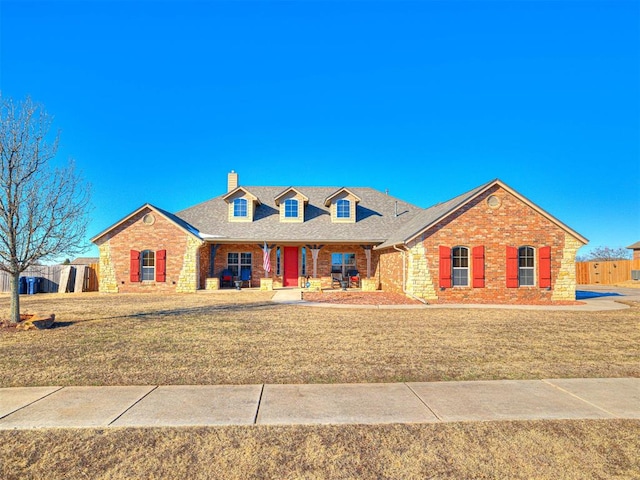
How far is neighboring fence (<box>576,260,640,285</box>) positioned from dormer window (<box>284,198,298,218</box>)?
88.3 feet

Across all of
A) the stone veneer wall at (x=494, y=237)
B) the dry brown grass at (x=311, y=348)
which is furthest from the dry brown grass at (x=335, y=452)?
the stone veneer wall at (x=494, y=237)

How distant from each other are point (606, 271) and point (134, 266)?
37.6 meters

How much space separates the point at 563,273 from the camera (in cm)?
1692

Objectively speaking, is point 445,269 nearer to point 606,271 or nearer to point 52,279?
point 52,279

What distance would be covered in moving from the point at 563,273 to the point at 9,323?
20.3 meters

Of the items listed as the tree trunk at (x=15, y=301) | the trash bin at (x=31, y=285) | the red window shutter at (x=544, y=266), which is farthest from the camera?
the trash bin at (x=31, y=285)

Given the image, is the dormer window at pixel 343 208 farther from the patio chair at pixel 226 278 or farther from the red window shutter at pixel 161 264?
the red window shutter at pixel 161 264

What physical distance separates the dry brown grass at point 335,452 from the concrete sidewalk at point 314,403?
225 millimetres

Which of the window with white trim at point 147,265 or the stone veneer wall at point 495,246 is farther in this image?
the window with white trim at point 147,265

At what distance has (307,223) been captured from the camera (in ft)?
77.7

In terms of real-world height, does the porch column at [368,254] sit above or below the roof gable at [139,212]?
below

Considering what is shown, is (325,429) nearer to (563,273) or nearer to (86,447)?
(86,447)

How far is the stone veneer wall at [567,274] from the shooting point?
55.3 ft

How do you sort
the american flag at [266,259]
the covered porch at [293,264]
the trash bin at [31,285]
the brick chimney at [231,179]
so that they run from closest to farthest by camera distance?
the american flag at [266,259] → the trash bin at [31,285] → the covered porch at [293,264] → the brick chimney at [231,179]
